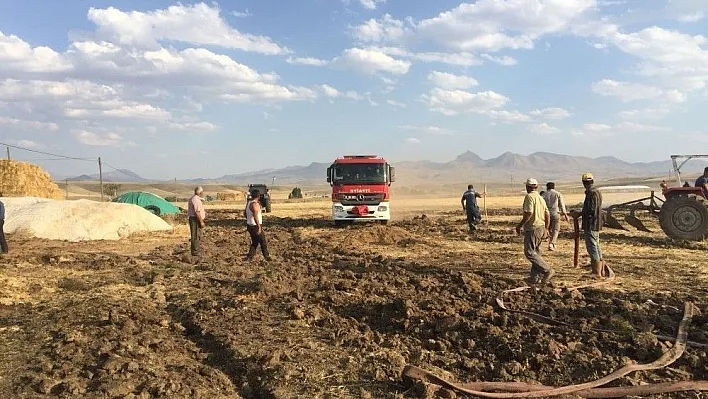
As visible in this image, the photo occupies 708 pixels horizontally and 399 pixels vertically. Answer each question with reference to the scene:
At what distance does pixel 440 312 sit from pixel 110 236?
14.6m

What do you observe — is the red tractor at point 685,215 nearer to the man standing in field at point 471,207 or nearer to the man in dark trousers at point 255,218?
the man standing in field at point 471,207

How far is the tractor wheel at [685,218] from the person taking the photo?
13148 millimetres

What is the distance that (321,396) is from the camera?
4.57m

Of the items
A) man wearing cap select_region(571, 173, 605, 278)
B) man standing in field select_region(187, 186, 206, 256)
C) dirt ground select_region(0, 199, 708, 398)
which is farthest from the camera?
man standing in field select_region(187, 186, 206, 256)

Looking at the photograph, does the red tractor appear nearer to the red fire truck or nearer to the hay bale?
the red fire truck

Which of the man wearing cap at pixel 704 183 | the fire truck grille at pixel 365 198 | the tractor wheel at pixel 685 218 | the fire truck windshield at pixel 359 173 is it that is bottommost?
the tractor wheel at pixel 685 218

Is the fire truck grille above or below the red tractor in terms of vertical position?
above

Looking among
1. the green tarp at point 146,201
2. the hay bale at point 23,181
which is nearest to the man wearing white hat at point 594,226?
the green tarp at point 146,201

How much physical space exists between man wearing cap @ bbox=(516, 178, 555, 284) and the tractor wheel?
6.64 metres

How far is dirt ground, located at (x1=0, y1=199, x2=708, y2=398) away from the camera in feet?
16.0

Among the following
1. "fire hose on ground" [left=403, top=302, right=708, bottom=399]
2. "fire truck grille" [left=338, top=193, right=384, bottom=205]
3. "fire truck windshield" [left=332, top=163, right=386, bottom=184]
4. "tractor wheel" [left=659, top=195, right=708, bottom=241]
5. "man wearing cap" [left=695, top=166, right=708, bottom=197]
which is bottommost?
"fire hose on ground" [left=403, top=302, right=708, bottom=399]

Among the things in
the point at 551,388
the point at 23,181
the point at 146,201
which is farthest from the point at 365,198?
the point at 23,181

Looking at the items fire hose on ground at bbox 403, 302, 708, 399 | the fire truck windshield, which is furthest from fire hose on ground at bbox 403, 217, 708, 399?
the fire truck windshield

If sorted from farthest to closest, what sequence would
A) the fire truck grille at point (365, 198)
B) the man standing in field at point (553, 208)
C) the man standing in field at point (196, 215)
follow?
the fire truck grille at point (365, 198)
the man standing in field at point (196, 215)
the man standing in field at point (553, 208)
